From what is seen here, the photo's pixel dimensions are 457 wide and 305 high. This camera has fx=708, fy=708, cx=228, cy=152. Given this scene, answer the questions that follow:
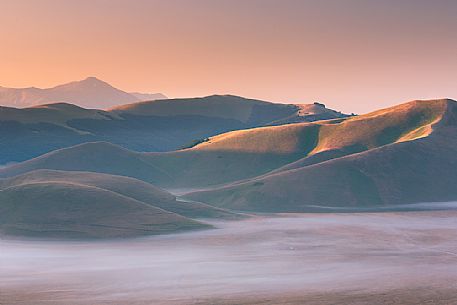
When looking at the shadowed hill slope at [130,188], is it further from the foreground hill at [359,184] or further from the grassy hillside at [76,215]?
the foreground hill at [359,184]

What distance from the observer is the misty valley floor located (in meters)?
65.9

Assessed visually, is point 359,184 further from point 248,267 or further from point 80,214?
point 248,267

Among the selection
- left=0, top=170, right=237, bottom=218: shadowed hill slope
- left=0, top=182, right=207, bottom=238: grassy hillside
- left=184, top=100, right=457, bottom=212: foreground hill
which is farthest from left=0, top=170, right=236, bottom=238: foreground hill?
left=184, top=100, right=457, bottom=212: foreground hill

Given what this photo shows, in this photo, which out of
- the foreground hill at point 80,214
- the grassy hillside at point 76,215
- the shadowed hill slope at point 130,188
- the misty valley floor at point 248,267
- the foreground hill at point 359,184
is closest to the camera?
the misty valley floor at point 248,267

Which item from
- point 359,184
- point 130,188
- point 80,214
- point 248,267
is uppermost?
point 130,188

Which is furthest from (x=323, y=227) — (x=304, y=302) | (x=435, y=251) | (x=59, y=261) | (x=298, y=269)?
(x=304, y=302)

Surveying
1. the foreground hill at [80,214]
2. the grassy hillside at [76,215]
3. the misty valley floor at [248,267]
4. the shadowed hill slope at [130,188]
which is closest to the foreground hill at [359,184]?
the shadowed hill slope at [130,188]

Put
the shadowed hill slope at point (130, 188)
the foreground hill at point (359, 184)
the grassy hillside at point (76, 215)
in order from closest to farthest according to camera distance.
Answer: the grassy hillside at point (76, 215)
the shadowed hill slope at point (130, 188)
the foreground hill at point (359, 184)

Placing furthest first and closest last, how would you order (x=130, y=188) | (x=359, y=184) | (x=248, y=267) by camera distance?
(x=359, y=184) < (x=130, y=188) < (x=248, y=267)

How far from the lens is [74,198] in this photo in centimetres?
12312

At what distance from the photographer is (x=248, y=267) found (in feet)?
270

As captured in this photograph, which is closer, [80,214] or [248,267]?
[248,267]

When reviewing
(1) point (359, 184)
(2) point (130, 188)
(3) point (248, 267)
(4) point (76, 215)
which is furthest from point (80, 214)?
(1) point (359, 184)

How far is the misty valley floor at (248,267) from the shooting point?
65938 millimetres
